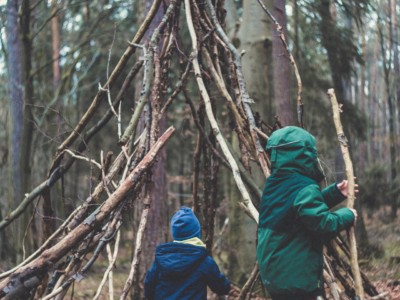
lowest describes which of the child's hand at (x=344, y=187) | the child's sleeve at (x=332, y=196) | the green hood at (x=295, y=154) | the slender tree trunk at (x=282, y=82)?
the child's sleeve at (x=332, y=196)

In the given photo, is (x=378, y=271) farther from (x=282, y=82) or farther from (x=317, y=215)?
(x=317, y=215)

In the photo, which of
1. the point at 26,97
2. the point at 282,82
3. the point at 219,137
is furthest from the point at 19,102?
the point at 219,137

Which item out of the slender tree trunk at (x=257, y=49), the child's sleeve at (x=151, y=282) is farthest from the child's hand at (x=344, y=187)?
the slender tree trunk at (x=257, y=49)

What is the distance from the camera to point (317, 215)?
8.91ft

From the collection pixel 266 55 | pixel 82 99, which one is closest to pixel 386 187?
pixel 266 55

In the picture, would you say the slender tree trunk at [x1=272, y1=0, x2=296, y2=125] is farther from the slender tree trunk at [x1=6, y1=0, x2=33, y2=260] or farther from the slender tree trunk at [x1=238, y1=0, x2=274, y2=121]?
the slender tree trunk at [x1=6, y1=0, x2=33, y2=260]

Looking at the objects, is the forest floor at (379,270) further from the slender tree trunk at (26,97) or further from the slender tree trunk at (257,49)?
the slender tree trunk at (257,49)

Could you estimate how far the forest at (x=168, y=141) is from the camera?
3.68 meters

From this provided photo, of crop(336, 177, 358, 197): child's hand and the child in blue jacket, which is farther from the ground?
crop(336, 177, 358, 197): child's hand

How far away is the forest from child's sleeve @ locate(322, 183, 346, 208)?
0.31 feet

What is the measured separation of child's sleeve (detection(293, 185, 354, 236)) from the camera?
2723 mm

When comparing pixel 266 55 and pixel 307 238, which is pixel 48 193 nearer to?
pixel 307 238

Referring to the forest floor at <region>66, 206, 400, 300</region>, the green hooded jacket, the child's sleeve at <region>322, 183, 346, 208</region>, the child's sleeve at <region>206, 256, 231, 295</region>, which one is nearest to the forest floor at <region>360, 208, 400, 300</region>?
the forest floor at <region>66, 206, 400, 300</region>

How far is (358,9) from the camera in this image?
30.9 feet
